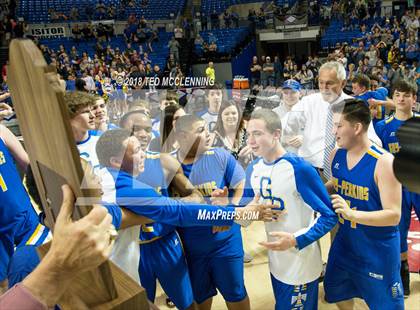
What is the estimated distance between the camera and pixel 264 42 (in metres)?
18.4

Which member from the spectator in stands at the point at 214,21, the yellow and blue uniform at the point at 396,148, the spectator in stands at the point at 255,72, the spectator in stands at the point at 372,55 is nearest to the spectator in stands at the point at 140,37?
the spectator in stands at the point at 214,21

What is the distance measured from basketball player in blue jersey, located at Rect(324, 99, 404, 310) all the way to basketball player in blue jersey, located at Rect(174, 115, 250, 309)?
2.16 feet

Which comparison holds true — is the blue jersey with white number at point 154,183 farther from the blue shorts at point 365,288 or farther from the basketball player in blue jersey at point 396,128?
the basketball player in blue jersey at point 396,128

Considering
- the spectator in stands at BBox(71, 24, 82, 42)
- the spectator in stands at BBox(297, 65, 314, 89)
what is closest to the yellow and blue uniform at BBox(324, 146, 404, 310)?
the spectator in stands at BBox(297, 65, 314, 89)

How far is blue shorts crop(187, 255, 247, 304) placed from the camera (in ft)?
8.38

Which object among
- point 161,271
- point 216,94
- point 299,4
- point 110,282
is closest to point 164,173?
point 161,271

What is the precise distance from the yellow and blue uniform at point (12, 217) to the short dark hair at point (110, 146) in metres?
0.72

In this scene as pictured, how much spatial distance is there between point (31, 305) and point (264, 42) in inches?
737

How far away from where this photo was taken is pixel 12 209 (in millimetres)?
2428

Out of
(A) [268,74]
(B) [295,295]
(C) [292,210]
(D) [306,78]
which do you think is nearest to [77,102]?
(C) [292,210]

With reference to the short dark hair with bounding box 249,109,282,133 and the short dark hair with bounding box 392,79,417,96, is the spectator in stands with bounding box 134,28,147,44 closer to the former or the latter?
the short dark hair with bounding box 392,79,417,96

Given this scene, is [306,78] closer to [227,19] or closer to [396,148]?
[227,19]

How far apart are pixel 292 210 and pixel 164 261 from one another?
830 millimetres

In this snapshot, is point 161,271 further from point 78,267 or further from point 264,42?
point 264,42
